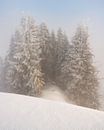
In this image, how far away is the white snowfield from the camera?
207 inches

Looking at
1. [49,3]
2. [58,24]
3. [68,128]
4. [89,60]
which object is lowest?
[68,128]

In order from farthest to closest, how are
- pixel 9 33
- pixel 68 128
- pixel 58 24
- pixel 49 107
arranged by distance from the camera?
pixel 58 24, pixel 9 33, pixel 49 107, pixel 68 128

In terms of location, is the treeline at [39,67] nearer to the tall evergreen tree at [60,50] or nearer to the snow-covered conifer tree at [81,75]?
the snow-covered conifer tree at [81,75]

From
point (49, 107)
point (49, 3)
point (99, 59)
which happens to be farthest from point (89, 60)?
point (49, 107)

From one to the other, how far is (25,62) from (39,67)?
1.03 m

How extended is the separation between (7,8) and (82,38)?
4.69 m

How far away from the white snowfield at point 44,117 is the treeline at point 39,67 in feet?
31.3

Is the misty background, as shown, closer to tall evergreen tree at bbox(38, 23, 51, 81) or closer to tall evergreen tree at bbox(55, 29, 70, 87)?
A: tall evergreen tree at bbox(55, 29, 70, 87)

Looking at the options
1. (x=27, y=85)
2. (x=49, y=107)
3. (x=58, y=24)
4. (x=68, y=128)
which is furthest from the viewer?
(x=58, y=24)

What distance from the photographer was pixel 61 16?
19.0m

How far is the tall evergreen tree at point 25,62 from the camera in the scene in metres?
16.2

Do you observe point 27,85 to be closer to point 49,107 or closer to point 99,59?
point 99,59

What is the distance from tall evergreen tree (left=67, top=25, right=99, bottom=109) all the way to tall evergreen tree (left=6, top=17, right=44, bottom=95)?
1.75 m

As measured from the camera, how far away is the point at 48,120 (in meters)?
5.50
